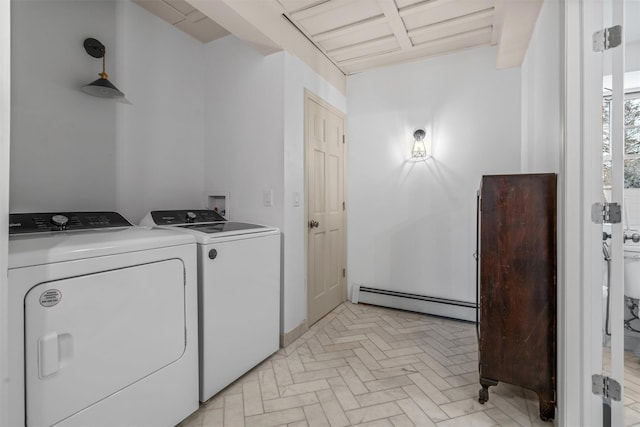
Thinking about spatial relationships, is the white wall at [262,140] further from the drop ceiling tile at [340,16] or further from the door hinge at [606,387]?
the door hinge at [606,387]

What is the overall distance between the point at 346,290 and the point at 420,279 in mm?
Answer: 818

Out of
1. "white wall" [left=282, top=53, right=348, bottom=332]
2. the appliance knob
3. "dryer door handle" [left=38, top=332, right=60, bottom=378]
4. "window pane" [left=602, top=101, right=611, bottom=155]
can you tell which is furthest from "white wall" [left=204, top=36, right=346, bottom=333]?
"window pane" [left=602, top=101, right=611, bottom=155]

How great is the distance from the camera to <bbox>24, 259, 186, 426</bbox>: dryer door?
101 centimetres

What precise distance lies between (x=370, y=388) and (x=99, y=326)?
4.83ft

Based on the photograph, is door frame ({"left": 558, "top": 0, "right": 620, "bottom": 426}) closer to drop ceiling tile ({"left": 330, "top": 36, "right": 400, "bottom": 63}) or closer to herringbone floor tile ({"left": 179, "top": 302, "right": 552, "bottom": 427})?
herringbone floor tile ({"left": 179, "top": 302, "right": 552, "bottom": 427})

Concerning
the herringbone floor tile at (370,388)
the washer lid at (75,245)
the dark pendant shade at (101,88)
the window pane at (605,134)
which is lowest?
the herringbone floor tile at (370,388)

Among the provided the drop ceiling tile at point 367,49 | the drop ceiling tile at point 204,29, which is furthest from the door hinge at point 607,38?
the drop ceiling tile at point 204,29

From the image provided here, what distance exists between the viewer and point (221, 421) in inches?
60.7

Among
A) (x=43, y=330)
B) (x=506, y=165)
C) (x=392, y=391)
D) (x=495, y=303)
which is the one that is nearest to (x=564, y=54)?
(x=495, y=303)

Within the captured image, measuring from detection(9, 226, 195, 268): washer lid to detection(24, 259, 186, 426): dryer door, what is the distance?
0.28 ft

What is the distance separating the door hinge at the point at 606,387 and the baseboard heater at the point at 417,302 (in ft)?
4.81

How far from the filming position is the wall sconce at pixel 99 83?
6.36ft

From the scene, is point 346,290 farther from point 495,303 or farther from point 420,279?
point 495,303

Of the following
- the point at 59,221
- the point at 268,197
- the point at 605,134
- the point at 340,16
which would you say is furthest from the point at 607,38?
the point at 59,221
